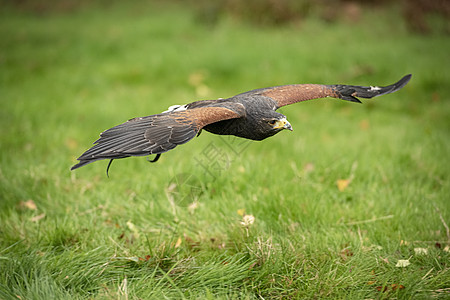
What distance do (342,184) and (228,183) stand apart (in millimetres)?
1309

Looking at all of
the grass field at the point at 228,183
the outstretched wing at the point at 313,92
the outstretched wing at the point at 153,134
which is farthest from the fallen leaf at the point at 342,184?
the outstretched wing at the point at 153,134

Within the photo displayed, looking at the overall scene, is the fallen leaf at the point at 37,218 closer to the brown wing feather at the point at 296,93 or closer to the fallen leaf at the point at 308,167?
the brown wing feather at the point at 296,93

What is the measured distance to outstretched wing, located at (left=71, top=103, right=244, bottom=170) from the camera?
2658 millimetres

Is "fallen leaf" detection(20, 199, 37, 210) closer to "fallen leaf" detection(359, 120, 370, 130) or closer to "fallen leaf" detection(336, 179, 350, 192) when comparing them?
"fallen leaf" detection(336, 179, 350, 192)

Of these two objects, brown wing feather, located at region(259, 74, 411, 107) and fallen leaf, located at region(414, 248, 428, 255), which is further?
fallen leaf, located at region(414, 248, 428, 255)

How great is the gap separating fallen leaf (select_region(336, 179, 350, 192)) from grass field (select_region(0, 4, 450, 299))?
0.04 feet

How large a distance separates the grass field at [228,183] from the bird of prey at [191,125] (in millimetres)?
981

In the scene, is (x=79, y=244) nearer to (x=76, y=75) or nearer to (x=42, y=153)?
(x=42, y=153)

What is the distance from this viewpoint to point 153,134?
2816 millimetres

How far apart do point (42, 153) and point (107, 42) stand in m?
5.81

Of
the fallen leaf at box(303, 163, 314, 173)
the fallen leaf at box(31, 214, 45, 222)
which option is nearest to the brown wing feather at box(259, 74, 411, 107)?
the fallen leaf at box(303, 163, 314, 173)

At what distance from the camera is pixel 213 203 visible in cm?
461

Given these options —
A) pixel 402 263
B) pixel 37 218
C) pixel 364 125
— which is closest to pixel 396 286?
pixel 402 263

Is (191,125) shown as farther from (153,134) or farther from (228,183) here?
(228,183)
